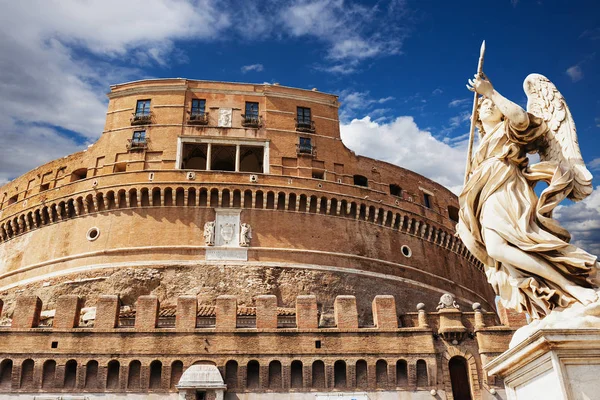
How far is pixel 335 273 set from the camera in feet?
88.9

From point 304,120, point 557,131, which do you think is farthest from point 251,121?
point 557,131

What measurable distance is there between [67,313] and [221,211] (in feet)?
34.4

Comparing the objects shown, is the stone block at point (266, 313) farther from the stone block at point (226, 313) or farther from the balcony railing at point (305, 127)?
the balcony railing at point (305, 127)

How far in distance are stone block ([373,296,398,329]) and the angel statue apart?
12.9 m

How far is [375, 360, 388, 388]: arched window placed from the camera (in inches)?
691

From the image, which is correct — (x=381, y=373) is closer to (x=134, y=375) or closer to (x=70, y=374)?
(x=134, y=375)

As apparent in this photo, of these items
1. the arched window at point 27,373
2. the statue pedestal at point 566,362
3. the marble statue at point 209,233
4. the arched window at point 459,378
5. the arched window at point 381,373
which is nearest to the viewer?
the statue pedestal at point 566,362

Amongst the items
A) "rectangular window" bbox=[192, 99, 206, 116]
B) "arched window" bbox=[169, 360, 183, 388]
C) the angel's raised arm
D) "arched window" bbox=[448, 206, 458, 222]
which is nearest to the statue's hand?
the angel's raised arm

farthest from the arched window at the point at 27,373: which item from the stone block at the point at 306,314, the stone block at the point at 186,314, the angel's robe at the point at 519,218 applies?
the angel's robe at the point at 519,218

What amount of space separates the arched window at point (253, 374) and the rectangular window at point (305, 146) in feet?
46.8

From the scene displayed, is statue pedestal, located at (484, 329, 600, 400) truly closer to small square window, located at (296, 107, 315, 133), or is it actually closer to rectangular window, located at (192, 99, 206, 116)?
small square window, located at (296, 107, 315, 133)

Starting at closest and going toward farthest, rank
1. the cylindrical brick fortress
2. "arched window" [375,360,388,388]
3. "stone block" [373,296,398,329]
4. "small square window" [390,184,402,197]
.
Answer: "arched window" [375,360,388,388], "stone block" [373,296,398,329], the cylindrical brick fortress, "small square window" [390,184,402,197]

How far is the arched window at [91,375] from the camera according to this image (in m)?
17.0

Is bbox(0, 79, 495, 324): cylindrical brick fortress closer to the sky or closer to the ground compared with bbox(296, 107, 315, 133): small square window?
closer to the ground
